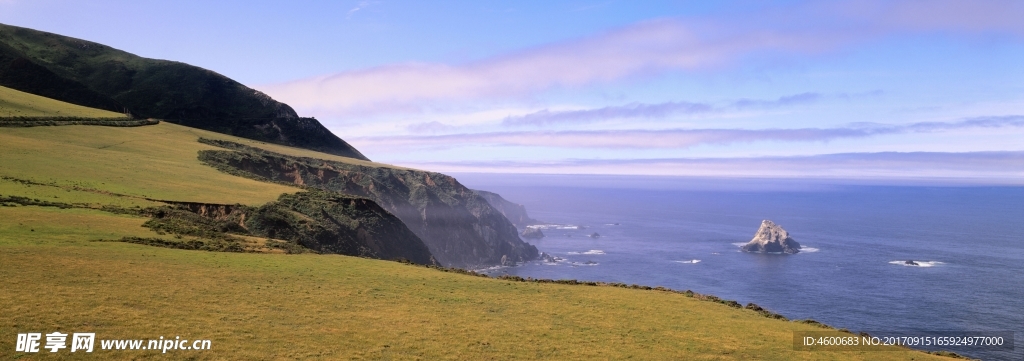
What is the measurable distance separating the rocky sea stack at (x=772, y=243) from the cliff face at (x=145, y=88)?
14543 centimetres

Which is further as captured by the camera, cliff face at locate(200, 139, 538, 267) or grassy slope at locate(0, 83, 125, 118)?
cliff face at locate(200, 139, 538, 267)

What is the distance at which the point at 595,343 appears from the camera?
2994 centimetres

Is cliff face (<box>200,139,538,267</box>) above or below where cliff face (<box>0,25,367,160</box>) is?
below

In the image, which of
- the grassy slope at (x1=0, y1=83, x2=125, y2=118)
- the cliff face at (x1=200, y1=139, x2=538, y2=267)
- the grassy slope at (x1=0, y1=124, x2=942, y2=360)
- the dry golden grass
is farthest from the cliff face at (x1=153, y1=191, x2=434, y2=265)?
the grassy slope at (x1=0, y1=83, x2=125, y2=118)

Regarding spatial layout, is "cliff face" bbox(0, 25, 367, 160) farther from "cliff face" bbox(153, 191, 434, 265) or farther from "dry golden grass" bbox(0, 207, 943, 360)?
"dry golden grass" bbox(0, 207, 943, 360)

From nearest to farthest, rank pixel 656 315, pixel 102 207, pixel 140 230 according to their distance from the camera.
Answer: pixel 656 315, pixel 140 230, pixel 102 207

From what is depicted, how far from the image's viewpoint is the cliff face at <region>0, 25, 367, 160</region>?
6147 inches

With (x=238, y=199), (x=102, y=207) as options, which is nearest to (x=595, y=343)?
(x=102, y=207)

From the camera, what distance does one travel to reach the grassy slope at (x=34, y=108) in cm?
8621

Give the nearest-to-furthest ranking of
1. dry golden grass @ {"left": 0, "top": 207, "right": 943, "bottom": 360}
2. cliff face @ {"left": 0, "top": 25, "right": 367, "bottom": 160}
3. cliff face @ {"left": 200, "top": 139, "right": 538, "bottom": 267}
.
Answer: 1. dry golden grass @ {"left": 0, "top": 207, "right": 943, "bottom": 360}
2. cliff face @ {"left": 200, "top": 139, "right": 538, "bottom": 267}
3. cliff face @ {"left": 0, "top": 25, "right": 367, "bottom": 160}

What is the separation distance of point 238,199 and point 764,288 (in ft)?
379

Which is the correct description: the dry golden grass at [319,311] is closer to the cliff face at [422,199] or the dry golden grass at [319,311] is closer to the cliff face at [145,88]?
the cliff face at [422,199]

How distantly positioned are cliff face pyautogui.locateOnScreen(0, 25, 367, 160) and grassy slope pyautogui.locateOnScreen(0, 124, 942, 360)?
130m

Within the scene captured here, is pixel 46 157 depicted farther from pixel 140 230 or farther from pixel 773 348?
pixel 773 348
